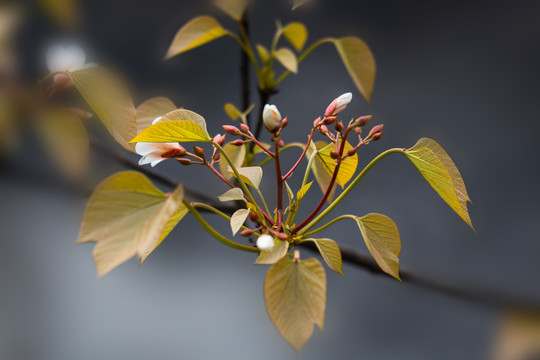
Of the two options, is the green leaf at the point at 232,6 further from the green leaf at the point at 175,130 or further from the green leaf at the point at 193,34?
the green leaf at the point at 175,130

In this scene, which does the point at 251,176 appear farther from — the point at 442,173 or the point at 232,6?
the point at 232,6

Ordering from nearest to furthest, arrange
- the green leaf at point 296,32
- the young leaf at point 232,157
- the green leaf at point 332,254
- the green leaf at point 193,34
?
1. the green leaf at point 332,254
2. the young leaf at point 232,157
3. the green leaf at point 193,34
4. the green leaf at point 296,32

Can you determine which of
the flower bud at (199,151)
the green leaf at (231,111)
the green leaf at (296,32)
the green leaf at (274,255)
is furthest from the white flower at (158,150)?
the green leaf at (296,32)

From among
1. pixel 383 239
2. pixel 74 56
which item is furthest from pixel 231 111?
pixel 383 239

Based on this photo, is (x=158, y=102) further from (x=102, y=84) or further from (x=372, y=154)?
(x=372, y=154)

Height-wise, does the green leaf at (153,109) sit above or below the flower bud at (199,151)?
above

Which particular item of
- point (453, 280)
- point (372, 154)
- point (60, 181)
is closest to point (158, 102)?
point (60, 181)

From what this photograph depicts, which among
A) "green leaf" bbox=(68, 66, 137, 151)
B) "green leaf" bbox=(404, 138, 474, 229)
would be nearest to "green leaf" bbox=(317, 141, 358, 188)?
"green leaf" bbox=(404, 138, 474, 229)
